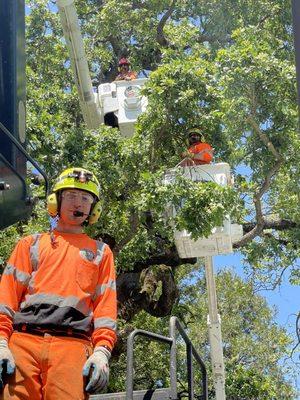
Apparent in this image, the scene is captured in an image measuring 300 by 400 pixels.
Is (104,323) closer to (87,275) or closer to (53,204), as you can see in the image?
(87,275)

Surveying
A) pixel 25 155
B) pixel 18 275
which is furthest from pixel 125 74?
pixel 18 275

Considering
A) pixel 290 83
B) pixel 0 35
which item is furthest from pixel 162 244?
pixel 0 35

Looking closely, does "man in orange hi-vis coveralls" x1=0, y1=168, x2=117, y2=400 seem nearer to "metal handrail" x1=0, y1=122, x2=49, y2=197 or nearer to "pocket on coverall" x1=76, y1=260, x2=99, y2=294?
"pocket on coverall" x1=76, y1=260, x2=99, y2=294

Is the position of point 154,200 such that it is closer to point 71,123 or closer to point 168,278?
point 168,278

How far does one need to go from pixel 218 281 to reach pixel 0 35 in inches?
837

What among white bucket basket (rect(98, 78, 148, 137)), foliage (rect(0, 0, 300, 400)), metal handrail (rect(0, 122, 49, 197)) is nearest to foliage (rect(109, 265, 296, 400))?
foliage (rect(0, 0, 300, 400))

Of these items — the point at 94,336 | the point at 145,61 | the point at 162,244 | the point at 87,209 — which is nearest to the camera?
the point at 94,336

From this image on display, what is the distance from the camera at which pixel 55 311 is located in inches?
151

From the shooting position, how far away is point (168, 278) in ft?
41.6

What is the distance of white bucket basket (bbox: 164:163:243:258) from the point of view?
961 centimetres

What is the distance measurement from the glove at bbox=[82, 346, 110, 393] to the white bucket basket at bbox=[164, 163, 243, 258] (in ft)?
19.4

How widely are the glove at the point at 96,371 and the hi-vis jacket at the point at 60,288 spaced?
0.14 meters

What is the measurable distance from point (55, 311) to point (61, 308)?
3 centimetres

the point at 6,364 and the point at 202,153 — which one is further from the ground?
the point at 202,153
